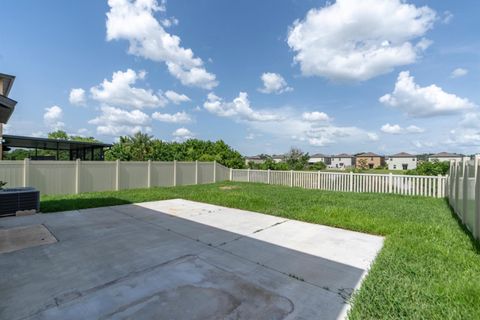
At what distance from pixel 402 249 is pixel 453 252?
26.1 inches

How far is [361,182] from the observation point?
11.6m

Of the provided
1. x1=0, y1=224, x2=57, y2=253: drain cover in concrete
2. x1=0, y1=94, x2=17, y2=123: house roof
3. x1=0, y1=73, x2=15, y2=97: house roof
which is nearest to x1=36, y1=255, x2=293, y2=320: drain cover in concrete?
x1=0, y1=224, x2=57, y2=253: drain cover in concrete

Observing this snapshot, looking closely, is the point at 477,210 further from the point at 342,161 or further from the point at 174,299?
the point at 342,161

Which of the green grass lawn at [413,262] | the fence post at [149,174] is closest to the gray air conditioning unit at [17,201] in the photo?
the green grass lawn at [413,262]

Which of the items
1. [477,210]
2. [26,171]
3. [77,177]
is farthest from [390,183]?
[26,171]

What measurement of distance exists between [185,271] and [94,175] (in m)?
9.65

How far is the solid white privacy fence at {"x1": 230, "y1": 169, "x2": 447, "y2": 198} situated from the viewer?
9.82m

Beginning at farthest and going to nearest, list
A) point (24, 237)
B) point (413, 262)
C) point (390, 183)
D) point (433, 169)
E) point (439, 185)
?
point (433, 169) < point (390, 183) < point (439, 185) < point (24, 237) < point (413, 262)

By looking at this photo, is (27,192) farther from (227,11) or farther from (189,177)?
(227,11)

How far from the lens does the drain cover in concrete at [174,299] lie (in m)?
2.21

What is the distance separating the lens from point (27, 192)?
6496 millimetres

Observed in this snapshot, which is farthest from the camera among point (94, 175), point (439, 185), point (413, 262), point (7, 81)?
point (7, 81)

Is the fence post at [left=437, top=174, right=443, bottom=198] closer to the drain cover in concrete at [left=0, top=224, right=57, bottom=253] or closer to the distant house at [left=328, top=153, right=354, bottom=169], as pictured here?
the drain cover in concrete at [left=0, top=224, right=57, bottom=253]

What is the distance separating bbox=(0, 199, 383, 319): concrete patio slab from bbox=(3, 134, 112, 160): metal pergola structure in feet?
36.3
